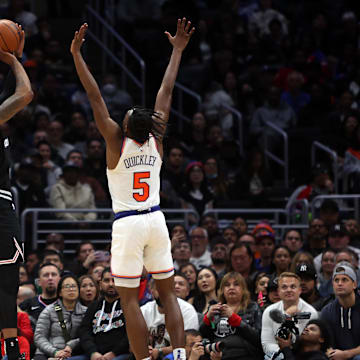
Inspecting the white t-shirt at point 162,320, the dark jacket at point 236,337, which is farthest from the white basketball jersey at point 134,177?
the white t-shirt at point 162,320

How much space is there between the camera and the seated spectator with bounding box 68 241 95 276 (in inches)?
445

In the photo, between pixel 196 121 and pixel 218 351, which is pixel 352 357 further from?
pixel 196 121

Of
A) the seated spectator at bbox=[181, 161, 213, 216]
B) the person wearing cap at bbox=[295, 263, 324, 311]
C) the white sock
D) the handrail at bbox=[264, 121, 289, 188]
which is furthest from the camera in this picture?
the handrail at bbox=[264, 121, 289, 188]

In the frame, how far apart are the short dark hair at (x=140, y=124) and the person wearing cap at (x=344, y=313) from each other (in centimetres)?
303

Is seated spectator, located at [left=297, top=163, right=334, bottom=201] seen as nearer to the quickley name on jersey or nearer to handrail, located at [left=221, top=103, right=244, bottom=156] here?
handrail, located at [left=221, top=103, right=244, bottom=156]

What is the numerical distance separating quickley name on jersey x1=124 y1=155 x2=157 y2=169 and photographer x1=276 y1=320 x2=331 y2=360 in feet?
6.29

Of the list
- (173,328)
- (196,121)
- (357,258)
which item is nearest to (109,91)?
(196,121)

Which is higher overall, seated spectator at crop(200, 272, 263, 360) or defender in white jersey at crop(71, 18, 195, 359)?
defender in white jersey at crop(71, 18, 195, 359)

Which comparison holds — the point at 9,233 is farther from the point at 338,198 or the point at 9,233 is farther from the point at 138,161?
the point at 338,198

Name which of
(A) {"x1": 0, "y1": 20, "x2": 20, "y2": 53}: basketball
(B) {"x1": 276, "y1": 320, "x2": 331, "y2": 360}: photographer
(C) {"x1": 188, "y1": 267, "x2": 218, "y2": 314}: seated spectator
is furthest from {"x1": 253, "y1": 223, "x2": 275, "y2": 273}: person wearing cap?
(A) {"x1": 0, "y1": 20, "x2": 20, "y2": 53}: basketball

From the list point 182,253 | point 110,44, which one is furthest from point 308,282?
point 110,44

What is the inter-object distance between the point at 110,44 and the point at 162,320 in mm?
9461

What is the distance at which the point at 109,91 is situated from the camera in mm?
15875

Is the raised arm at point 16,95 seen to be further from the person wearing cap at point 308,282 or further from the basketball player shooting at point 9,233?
the person wearing cap at point 308,282
